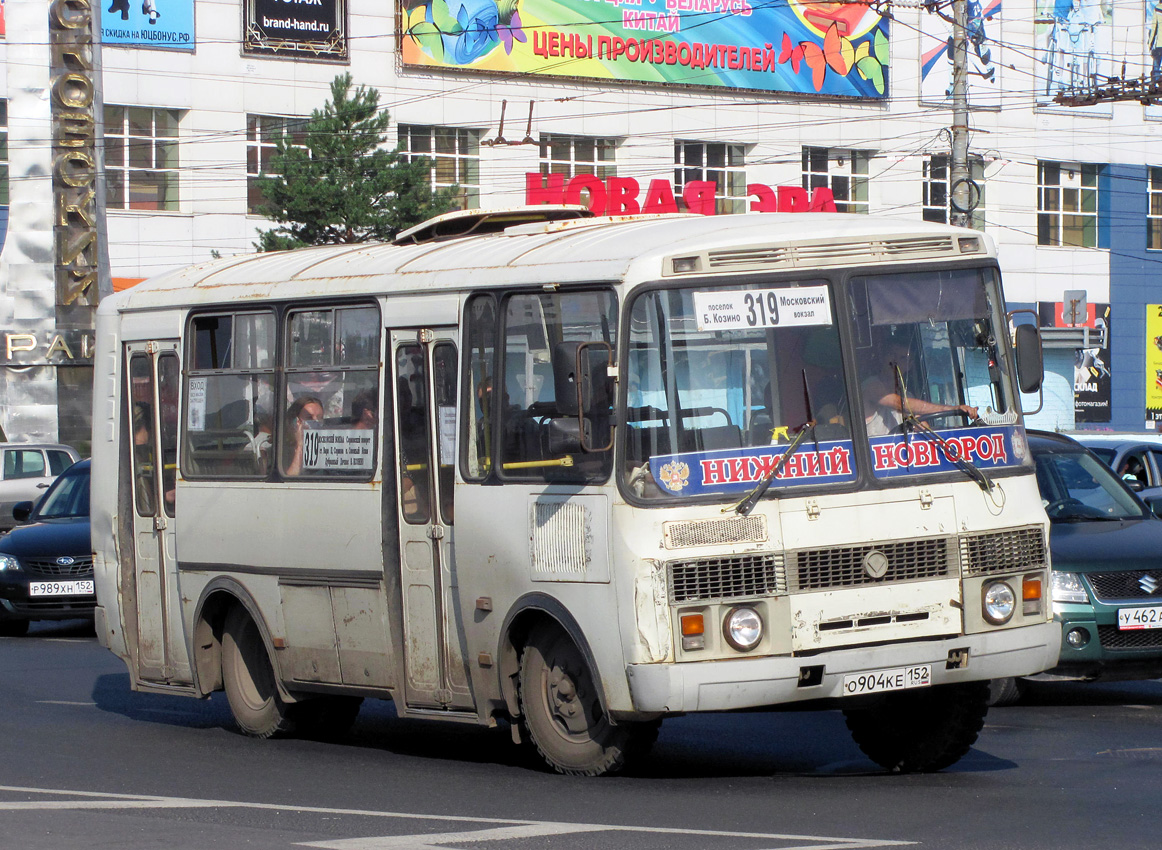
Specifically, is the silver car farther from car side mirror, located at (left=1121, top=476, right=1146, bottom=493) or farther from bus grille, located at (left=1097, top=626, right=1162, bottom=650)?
bus grille, located at (left=1097, top=626, right=1162, bottom=650)

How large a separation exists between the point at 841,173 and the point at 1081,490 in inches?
1662

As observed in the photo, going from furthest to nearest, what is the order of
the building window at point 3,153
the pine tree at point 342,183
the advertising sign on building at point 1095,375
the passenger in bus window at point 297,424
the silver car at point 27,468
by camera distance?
the advertising sign on building at point 1095,375
the building window at point 3,153
the pine tree at point 342,183
the silver car at point 27,468
the passenger in bus window at point 297,424

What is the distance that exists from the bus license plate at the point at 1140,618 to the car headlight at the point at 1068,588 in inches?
9.2

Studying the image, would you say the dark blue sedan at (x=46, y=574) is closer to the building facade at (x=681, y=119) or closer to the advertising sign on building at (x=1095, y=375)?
the building facade at (x=681, y=119)

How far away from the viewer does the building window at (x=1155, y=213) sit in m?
58.7

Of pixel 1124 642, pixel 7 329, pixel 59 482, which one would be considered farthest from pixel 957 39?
pixel 7 329

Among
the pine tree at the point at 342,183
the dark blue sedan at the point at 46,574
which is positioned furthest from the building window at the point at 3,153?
the dark blue sedan at the point at 46,574

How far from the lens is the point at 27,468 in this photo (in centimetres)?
2572

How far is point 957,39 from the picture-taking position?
2816cm

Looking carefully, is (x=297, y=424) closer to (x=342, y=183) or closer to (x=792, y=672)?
(x=792, y=672)

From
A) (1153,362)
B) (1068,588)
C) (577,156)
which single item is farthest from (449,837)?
(1153,362)

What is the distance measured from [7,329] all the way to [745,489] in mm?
37109

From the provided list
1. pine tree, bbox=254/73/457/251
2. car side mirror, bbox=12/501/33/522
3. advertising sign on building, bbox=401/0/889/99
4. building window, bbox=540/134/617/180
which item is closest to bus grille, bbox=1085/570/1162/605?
car side mirror, bbox=12/501/33/522

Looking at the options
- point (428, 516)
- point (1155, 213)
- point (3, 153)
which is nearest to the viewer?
point (428, 516)
